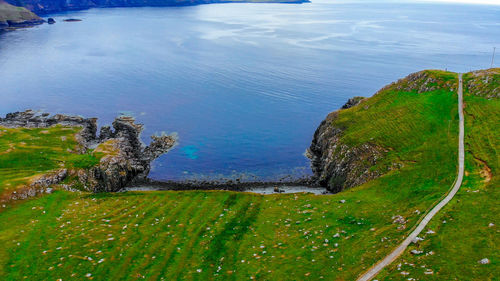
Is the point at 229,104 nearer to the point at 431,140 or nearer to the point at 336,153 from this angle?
the point at 336,153

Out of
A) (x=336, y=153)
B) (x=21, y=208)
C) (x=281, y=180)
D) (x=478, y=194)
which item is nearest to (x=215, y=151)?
(x=281, y=180)

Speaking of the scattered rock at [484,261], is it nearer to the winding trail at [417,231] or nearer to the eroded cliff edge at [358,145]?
the winding trail at [417,231]

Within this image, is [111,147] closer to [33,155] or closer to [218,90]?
[33,155]

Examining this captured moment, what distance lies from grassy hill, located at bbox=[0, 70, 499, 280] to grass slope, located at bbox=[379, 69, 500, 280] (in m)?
0.13

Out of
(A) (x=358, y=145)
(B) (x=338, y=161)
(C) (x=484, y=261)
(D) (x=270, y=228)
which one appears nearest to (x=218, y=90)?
(B) (x=338, y=161)

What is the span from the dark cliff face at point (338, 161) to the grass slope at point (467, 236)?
1670 cm

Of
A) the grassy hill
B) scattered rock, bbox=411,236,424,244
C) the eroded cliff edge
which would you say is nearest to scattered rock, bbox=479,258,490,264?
the grassy hill

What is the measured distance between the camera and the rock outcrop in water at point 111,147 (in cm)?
6706

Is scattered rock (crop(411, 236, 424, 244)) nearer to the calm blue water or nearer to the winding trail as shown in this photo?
the winding trail

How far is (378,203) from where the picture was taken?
1741 inches

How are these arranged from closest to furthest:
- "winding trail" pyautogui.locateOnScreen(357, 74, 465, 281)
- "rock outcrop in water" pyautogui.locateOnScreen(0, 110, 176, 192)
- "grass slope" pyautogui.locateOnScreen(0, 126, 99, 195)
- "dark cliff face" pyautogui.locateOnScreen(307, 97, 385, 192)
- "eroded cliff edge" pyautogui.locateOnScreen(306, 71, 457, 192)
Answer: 1. "winding trail" pyautogui.locateOnScreen(357, 74, 465, 281)
2. "grass slope" pyautogui.locateOnScreen(0, 126, 99, 195)
3. "eroded cliff edge" pyautogui.locateOnScreen(306, 71, 457, 192)
4. "dark cliff face" pyautogui.locateOnScreen(307, 97, 385, 192)
5. "rock outcrop in water" pyautogui.locateOnScreen(0, 110, 176, 192)

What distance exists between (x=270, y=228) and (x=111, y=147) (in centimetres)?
5390

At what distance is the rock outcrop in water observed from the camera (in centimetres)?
6706

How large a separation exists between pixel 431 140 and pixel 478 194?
921 inches
